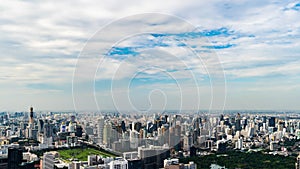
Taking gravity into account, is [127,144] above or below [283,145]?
above

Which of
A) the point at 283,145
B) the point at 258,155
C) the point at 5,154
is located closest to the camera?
the point at 5,154

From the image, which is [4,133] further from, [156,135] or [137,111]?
[137,111]

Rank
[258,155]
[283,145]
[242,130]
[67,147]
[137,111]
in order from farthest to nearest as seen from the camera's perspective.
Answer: [242,130]
[283,145]
[258,155]
[67,147]
[137,111]

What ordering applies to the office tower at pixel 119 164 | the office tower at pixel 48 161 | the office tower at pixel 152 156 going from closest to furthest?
1. the office tower at pixel 152 156
2. the office tower at pixel 119 164
3. the office tower at pixel 48 161

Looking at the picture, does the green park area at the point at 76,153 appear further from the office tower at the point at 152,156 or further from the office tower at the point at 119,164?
the office tower at the point at 152,156

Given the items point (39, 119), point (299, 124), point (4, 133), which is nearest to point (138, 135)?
point (39, 119)

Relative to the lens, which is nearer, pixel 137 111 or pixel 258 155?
pixel 137 111

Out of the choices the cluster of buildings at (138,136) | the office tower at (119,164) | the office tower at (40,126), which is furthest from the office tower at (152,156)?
the office tower at (40,126)

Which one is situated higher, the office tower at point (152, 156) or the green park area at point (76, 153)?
the office tower at point (152, 156)

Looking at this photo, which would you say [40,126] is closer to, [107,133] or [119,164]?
[119,164]

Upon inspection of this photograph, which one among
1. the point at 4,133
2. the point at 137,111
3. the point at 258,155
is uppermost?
the point at 137,111
